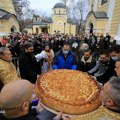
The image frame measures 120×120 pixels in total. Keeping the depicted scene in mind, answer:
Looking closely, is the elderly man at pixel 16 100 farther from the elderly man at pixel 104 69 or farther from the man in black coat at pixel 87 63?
the man in black coat at pixel 87 63

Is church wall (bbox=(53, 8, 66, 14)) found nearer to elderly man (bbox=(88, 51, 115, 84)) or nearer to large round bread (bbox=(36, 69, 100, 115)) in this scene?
elderly man (bbox=(88, 51, 115, 84))

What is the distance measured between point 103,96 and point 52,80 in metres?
1.92

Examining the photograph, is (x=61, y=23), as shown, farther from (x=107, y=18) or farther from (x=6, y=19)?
(x=107, y=18)

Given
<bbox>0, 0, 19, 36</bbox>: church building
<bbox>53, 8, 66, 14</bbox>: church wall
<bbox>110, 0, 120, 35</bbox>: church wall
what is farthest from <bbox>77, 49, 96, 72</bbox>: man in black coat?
<bbox>53, 8, 66, 14</bbox>: church wall

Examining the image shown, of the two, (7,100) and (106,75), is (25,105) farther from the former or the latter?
(106,75)

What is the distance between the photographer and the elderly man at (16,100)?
1543 mm

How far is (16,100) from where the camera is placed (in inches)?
60.9

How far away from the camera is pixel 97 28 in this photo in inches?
937

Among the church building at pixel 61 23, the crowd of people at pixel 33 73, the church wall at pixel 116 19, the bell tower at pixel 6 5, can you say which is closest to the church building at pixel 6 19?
the bell tower at pixel 6 5

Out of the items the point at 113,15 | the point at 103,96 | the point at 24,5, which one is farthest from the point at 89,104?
the point at 24,5

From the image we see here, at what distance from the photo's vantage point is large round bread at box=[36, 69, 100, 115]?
288 cm

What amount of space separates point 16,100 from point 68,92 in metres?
1.74

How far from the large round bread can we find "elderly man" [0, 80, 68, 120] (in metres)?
1.28

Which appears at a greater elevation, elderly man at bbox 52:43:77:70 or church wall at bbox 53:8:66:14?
church wall at bbox 53:8:66:14
